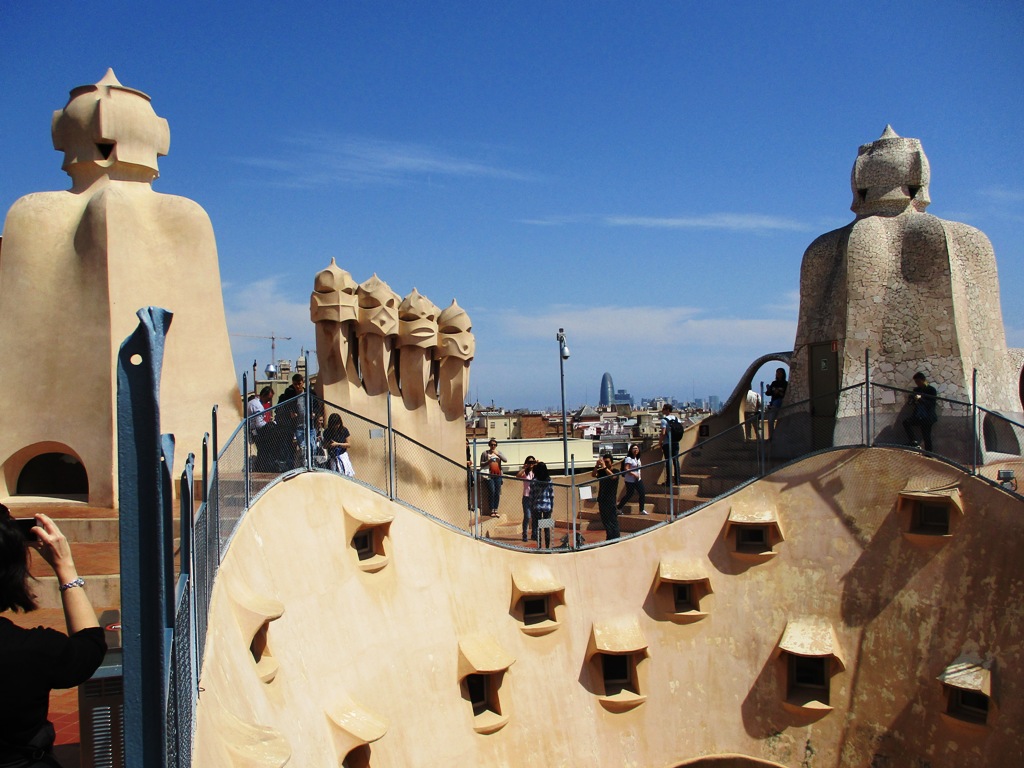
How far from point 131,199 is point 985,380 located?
1364 centimetres

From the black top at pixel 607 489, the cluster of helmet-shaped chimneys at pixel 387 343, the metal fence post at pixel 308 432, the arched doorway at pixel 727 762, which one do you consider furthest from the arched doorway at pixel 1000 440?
the metal fence post at pixel 308 432

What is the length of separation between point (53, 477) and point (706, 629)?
9.65 meters

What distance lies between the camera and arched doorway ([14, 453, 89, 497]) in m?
11.6

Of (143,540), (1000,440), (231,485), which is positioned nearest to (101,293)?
(231,485)

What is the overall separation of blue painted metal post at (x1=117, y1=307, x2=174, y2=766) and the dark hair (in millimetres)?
446

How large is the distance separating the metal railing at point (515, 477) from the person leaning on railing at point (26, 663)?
2183 millimetres

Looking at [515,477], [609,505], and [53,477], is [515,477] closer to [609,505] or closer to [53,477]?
[609,505]

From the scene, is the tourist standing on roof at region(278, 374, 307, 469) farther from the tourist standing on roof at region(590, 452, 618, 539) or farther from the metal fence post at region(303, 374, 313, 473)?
the tourist standing on roof at region(590, 452, 618, 539)

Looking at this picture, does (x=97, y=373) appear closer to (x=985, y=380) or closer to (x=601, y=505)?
(x=601, y=505)

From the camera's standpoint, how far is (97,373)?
11.1 m

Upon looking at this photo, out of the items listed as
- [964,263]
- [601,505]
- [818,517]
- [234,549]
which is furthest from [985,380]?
[234,549]

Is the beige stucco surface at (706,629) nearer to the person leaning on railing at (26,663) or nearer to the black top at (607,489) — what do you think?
the black top at (607,489)

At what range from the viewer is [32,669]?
255cm

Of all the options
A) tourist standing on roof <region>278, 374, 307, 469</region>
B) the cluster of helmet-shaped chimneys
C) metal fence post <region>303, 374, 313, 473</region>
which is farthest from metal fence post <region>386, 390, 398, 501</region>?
the cluster of helmet-shaped chimneys
